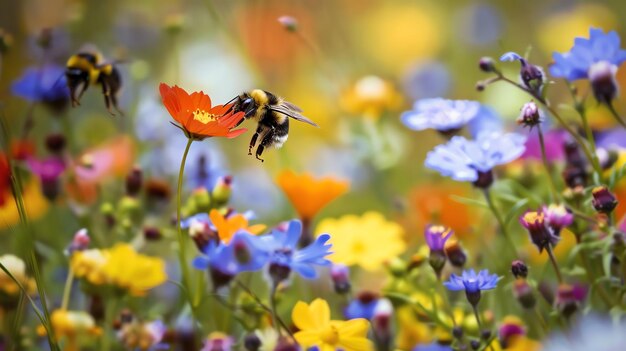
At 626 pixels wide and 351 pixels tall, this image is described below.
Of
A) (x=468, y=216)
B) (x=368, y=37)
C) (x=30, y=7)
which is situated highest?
(x=30, y=7)

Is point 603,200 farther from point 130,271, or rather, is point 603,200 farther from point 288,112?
point 130,271

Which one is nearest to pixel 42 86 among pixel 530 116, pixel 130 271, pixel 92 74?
pixel 92 74

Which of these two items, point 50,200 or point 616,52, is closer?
point 616,52

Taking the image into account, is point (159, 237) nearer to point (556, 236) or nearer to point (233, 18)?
point (556, 236)

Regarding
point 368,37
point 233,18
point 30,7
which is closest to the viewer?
point 30,7

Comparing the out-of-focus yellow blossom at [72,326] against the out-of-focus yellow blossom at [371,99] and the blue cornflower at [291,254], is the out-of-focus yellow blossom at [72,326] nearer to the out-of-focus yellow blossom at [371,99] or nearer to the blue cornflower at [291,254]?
the blue cornflower at [291,254]

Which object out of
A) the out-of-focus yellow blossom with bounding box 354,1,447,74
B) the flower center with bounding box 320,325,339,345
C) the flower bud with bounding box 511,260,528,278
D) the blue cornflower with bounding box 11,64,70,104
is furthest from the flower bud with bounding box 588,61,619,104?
the out-of-focus yellow blossom with bounding box 354,1,447,74

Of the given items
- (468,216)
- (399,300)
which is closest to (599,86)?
(399,300)
